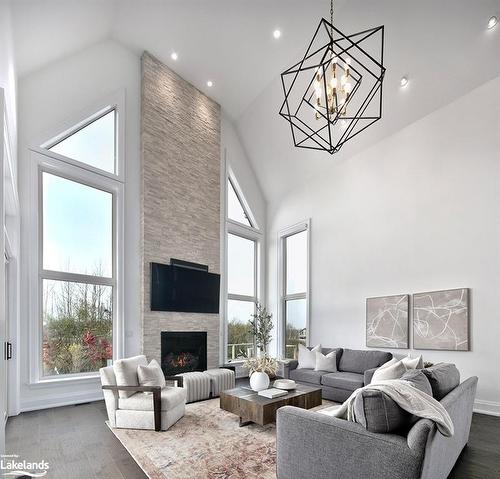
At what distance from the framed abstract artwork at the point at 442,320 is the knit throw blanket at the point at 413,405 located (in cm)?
332

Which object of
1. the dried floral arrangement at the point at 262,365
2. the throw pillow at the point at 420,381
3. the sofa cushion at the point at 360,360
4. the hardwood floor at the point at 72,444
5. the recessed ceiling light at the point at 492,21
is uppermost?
the recessed ceiling light at the point at 492,21

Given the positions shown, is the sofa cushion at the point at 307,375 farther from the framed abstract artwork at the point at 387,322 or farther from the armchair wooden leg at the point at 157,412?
the armchair wooden leg at the point at 157,412

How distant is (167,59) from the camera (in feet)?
23.7

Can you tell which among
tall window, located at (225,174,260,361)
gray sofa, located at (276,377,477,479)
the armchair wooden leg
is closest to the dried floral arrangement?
the armchair wooden leg

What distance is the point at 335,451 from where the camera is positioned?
2.43 meters

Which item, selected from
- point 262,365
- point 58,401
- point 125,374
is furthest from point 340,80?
point 58,401

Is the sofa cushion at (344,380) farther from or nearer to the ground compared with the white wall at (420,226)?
nearer to the ground

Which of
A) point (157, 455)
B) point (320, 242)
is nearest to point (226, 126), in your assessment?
point (320, 242)

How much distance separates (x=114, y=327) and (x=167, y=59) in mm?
5076

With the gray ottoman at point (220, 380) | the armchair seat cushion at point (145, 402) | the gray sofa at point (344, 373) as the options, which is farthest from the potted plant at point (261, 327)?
the armchair seat cushion at point (145, 402)

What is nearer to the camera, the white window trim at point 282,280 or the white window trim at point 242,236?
the white window trim at point 242,236

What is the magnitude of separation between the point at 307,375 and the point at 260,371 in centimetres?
183

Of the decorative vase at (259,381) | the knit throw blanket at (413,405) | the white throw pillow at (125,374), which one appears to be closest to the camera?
the knit throw blanket at (413,405)

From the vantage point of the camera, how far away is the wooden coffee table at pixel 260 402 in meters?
4.09
